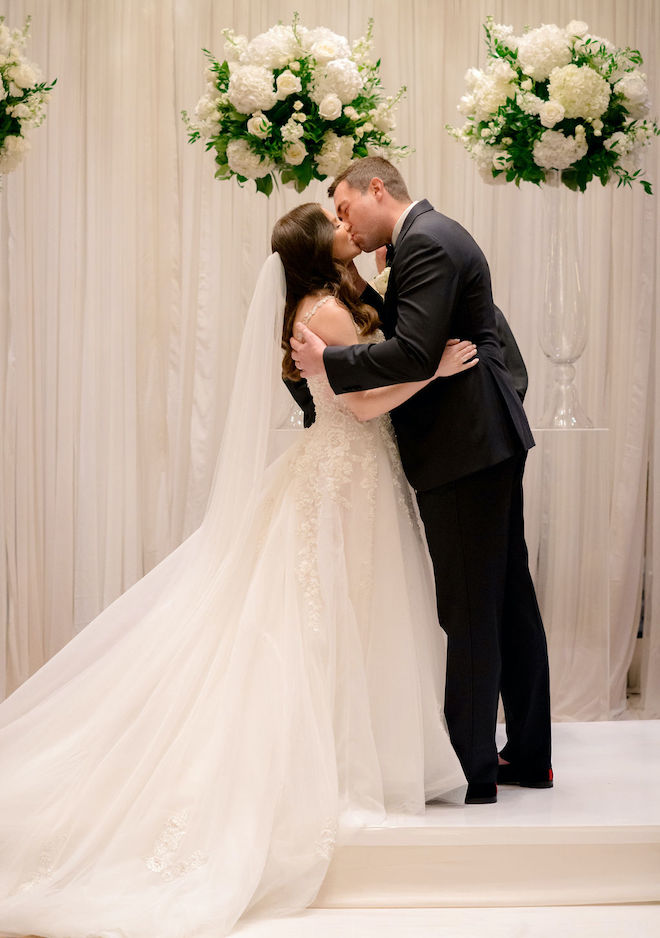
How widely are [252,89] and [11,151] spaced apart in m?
0.89

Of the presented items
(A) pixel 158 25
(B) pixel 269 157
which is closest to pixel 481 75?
(B) pixel 269 157

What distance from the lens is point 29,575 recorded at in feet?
15.6

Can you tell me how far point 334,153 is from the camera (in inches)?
137

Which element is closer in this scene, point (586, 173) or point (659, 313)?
point (586, 173)

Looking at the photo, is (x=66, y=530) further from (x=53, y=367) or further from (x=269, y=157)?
(x=269, y=157)

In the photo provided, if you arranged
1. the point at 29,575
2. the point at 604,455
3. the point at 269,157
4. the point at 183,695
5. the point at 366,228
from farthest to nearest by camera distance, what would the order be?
the point at 29,575, the point at 604,455, the point at 269,157, the point at 366,228, the point at 183,695

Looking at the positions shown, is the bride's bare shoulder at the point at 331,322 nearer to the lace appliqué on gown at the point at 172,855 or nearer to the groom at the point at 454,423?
the groom at the point at 454,423

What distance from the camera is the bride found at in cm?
249

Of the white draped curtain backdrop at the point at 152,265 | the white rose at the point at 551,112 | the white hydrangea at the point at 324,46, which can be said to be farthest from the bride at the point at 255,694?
the white draped curtain backdrop at the point at 152,265

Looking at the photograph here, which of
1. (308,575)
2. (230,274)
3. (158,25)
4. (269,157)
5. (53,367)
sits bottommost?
(308,575)

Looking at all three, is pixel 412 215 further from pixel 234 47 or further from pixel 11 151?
pixel 11 151

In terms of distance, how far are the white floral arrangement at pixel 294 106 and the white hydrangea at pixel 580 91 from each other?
1.85ft

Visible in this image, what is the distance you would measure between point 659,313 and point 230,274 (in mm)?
2033


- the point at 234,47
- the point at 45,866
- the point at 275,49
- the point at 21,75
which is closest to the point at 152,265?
the point at 21,75
